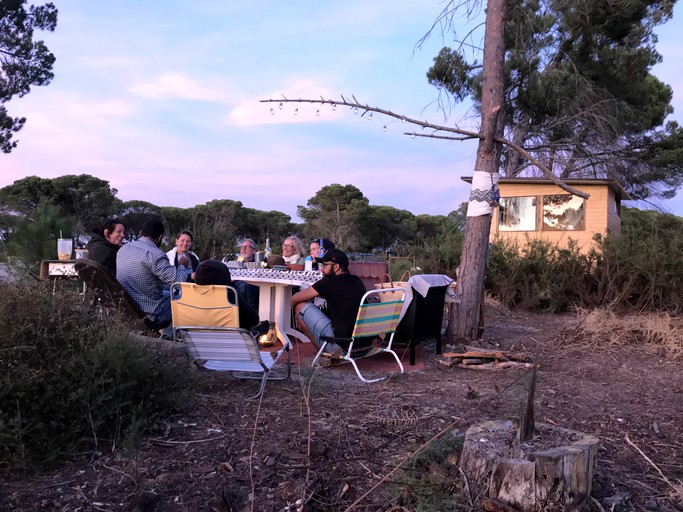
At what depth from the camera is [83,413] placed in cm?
279

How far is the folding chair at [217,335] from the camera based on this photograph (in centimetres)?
372

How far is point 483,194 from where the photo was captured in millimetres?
6004

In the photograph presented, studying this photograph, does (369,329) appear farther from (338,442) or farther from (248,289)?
(248,289)

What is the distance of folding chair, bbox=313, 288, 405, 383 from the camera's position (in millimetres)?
4543

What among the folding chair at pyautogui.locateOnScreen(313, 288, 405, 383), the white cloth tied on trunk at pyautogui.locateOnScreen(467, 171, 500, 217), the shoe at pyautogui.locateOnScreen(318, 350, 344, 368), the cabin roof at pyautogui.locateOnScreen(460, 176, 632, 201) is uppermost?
the cabin roof at pyautogui.locateOnScreen(460, 176, 632, 201)

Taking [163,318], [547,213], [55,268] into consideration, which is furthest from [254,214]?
[163,318]

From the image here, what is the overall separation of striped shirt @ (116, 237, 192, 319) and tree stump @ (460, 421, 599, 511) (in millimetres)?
3126

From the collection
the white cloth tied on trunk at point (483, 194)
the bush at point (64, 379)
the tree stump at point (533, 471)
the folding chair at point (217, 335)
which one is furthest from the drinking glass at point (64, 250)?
the tree stump at point (533, 471)

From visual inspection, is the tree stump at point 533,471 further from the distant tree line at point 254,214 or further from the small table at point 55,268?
the distant tree line at point 254,214

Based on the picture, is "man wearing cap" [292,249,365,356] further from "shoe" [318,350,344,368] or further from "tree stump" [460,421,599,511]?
"tree stump" [460,421,599,511]

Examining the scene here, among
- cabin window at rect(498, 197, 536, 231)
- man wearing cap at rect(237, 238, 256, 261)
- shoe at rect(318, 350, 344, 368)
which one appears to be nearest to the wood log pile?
shoe at rect(318, 350, 344, 368)

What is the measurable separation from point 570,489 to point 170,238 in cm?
960

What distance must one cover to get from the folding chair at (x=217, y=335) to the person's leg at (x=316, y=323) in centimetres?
72

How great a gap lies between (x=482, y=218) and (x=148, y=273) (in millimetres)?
3224
